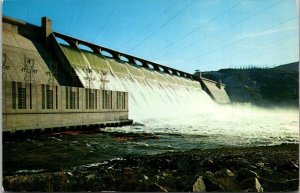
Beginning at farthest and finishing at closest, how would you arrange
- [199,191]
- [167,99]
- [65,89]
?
[167,99] → [65,89] → [199,191]

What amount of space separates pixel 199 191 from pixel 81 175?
2.23 metres

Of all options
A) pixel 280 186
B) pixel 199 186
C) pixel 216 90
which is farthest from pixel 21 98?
pixel 216 90

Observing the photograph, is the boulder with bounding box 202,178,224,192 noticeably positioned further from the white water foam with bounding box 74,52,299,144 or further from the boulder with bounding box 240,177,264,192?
the white water foam with bounding box 74,52,299,144

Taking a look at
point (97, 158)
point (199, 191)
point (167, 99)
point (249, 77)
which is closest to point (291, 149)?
point (199, 191)

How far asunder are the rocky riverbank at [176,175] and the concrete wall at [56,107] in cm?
362

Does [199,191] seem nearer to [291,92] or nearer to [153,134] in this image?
[291,92]

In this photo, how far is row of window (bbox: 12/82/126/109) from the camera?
10.1m

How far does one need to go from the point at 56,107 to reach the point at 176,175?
6.32 metres

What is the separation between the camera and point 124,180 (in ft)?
21.1

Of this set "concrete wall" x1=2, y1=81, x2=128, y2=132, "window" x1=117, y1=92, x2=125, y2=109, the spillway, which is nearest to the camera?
"concrete wall" x1=2, y1=81, x2=128, y2=132

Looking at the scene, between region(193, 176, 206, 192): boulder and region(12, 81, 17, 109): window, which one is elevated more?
region(12, 81, 17, 109): window

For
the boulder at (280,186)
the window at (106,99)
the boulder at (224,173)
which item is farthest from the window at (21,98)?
the boulder at (280,186)

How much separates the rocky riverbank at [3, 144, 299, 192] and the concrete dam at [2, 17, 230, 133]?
3.63m

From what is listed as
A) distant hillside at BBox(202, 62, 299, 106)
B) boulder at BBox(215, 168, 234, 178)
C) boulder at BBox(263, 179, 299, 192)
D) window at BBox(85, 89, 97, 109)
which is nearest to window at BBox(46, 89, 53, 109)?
window at BBox(85, 89, 97, 109)
